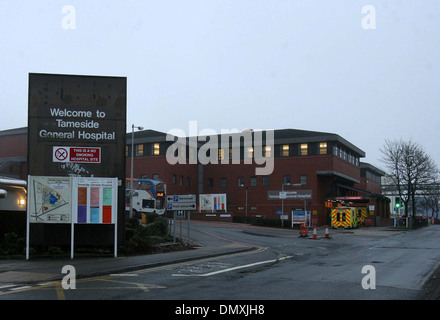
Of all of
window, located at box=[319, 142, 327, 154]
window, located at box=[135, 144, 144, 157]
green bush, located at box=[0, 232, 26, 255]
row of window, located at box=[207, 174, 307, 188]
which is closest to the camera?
green bush, located at box=[0, 232, 26, 255]

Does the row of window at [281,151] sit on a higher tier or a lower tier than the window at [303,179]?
higher

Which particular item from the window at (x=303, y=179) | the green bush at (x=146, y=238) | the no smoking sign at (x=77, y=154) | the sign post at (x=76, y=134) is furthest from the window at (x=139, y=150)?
the no smoking sign at (x=77, y=154)

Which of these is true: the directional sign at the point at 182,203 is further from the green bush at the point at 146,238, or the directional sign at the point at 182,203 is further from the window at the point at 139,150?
the window at the point at 139,150

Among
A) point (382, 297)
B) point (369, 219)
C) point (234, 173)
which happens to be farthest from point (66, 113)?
point (369, 219)

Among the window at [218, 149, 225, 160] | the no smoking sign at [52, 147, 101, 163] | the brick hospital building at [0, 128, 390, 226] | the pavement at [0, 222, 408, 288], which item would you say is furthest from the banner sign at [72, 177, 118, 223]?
the window at [218, 149, 225, 160]

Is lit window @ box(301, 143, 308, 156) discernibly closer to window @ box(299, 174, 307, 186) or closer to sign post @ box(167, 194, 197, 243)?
window @ box(299, 174, 307, 186)

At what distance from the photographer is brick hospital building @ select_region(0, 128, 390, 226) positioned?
209 ft

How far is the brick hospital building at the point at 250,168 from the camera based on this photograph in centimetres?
6381

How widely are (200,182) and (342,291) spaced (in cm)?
6187

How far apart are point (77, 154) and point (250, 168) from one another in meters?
50.5

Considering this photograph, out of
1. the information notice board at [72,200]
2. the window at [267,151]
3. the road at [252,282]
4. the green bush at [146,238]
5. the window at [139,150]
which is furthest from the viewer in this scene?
the window at [139,150]

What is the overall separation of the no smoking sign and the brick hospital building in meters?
43.1

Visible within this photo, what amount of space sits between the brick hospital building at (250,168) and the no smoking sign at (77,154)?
43.1m

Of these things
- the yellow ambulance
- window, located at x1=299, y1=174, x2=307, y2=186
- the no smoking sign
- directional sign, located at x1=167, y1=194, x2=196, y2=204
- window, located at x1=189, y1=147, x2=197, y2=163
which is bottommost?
the yellow ambulance
